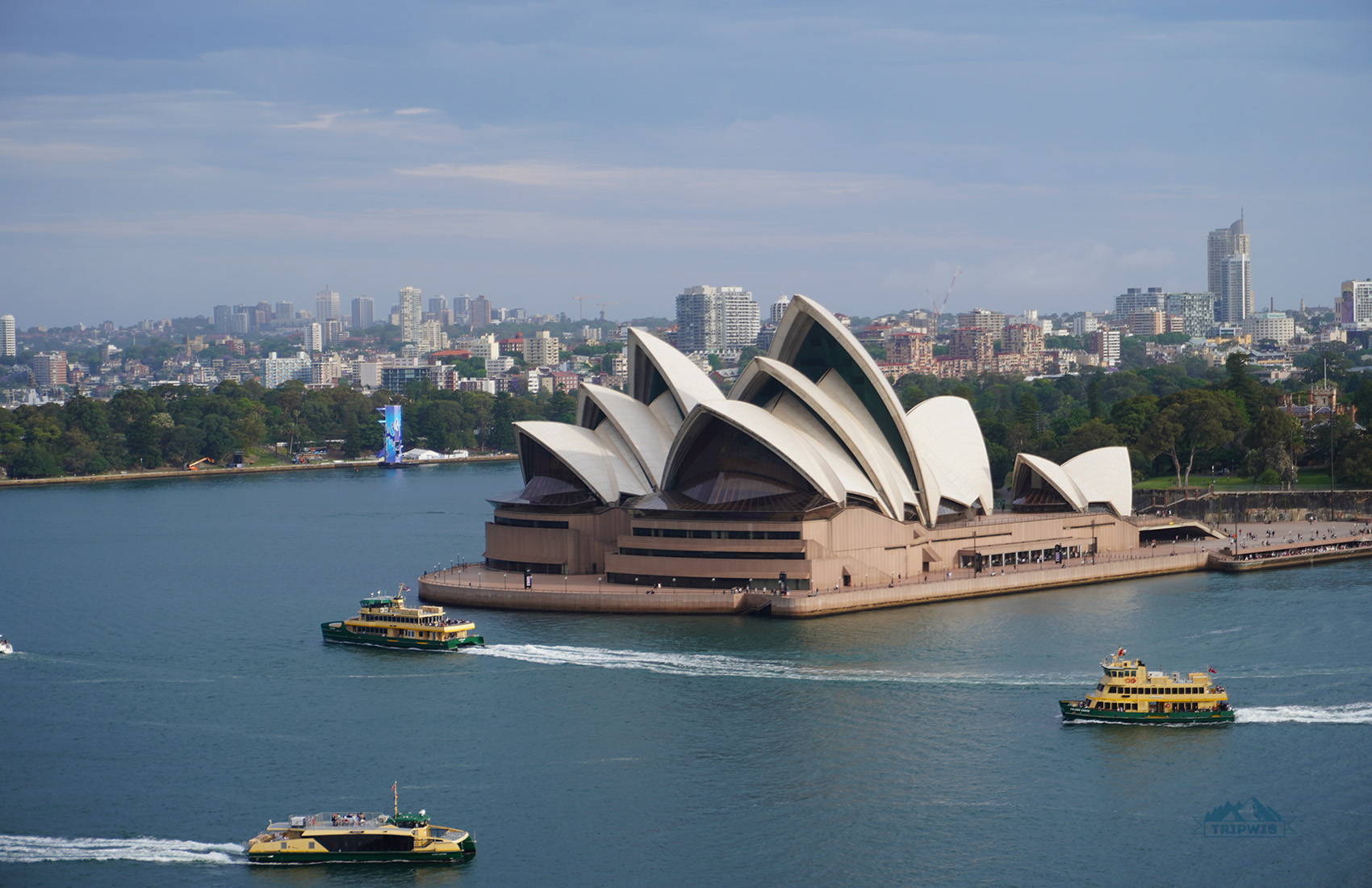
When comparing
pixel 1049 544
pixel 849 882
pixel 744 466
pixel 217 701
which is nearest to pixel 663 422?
pixel 744 466

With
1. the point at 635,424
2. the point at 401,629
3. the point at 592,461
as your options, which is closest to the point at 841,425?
the point at 635,424

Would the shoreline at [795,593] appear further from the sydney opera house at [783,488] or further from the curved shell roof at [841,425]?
the curved shell roof at [841,425]

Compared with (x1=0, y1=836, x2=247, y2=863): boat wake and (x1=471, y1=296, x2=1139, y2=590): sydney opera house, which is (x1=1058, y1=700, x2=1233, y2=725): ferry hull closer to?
(x1=471, y1=296, x2=1139, y2=590): sydney opera house

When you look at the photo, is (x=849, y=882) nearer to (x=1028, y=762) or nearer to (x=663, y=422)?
(x=1028, y=762)

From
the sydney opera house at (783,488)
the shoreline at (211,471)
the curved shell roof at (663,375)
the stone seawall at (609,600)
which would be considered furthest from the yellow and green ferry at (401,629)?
the shoreline at (211,471)

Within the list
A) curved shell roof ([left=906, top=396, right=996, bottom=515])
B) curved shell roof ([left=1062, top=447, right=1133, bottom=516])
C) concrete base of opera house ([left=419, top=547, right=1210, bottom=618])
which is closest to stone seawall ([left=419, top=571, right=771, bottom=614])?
concrete base of opera house ([left=419, top=547, right=1210, bottom=618])

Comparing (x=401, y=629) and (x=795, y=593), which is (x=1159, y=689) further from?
(x=401, y=629)
